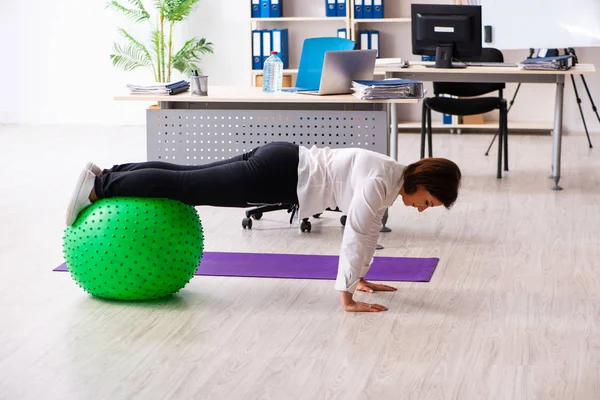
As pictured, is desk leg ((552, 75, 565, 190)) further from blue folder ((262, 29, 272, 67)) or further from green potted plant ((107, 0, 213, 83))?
green potted plant ((107, 0, 213, 83))

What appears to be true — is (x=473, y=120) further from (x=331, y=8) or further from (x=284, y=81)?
(x=284, y=81)

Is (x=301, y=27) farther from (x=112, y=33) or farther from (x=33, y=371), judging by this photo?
(x=33, y=371)

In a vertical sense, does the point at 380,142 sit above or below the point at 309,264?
above

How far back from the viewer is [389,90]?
3.85 metres

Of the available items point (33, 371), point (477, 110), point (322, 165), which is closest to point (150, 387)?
point (33, 371)

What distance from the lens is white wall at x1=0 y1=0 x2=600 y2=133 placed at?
7.99 m

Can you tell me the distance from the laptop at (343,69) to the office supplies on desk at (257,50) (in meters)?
3.49

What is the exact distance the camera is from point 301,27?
7.78 m

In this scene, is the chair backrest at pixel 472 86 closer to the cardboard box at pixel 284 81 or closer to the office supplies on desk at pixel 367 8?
the office supplies on desk at pixel 367 8

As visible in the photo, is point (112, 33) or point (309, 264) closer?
point (309, 264)

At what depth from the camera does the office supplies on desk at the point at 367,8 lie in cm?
738

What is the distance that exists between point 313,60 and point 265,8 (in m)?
3.03

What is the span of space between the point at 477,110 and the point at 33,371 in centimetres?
401

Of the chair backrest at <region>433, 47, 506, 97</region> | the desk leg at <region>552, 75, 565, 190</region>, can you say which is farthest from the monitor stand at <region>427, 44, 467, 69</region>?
the chair backrest at <region>433, 47, 506, 97</region>
